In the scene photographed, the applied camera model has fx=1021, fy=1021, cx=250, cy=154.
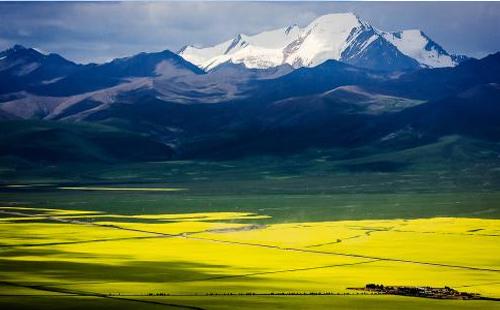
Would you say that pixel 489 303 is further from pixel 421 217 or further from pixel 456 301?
pixel 421 217

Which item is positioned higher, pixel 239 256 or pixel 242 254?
pixel 242 254

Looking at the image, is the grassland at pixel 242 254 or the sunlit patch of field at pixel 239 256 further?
the sunlit patch of field at pixel 239 256

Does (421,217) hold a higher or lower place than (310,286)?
higher

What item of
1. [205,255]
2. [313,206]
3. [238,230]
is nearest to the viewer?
[205,255]

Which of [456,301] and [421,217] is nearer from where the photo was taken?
[456,301]

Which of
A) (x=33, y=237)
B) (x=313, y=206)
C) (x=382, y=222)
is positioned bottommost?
(x=33, y=237)

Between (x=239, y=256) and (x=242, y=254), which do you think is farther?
(x=242, y=254)

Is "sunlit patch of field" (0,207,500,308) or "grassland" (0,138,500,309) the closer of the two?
"grassland" (0,138,500,309)

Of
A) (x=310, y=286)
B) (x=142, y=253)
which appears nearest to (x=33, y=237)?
(x=142, y=253)
